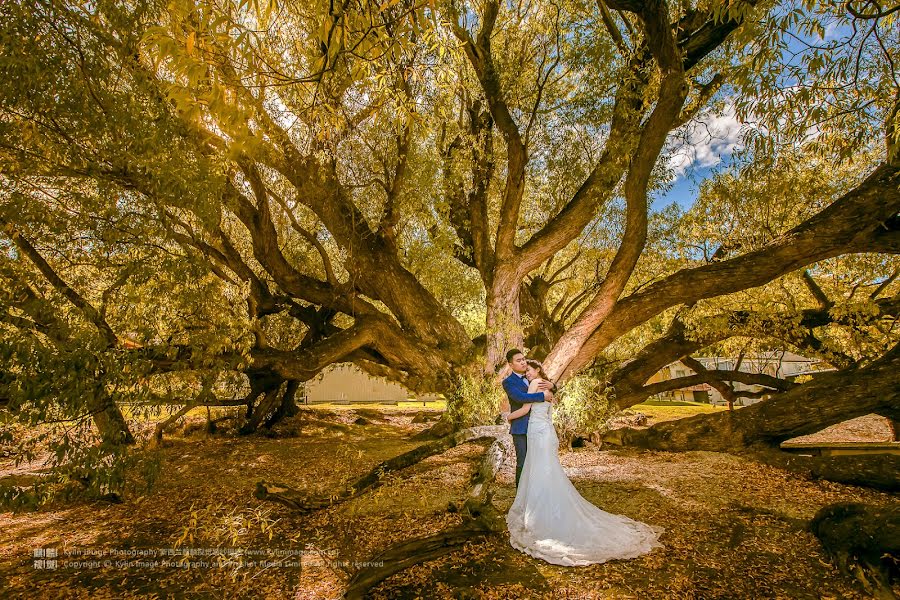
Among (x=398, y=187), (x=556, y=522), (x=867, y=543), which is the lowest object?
(x=556, y=522)

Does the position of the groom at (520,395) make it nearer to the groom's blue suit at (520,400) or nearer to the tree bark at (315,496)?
the groom's blue suit at (520,400)

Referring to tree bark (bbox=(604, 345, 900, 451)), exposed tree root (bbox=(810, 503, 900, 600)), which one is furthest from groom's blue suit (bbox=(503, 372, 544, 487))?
tree bark (bbox=(604, 345, 900, 451))

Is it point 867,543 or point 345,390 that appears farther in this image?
point 345,390

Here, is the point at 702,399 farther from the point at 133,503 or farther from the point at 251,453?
the point at 133,503

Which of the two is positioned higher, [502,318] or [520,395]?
[502,318]

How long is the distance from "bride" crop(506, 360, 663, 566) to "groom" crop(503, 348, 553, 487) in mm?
91

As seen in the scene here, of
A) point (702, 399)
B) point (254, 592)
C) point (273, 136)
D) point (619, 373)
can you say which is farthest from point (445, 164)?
point (702, 399)

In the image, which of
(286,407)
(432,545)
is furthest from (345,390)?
(432,545)

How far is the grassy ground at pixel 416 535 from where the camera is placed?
339 centimetres

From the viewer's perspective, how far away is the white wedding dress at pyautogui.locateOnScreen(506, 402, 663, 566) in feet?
A: 12.4

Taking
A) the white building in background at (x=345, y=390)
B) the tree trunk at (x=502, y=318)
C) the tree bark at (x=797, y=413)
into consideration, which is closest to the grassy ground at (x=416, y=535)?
the tree bark at (x=797, y=413)

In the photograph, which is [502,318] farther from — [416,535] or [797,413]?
[797,413]

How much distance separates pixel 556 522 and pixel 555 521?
0.5 inches

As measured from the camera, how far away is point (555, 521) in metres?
4.07
